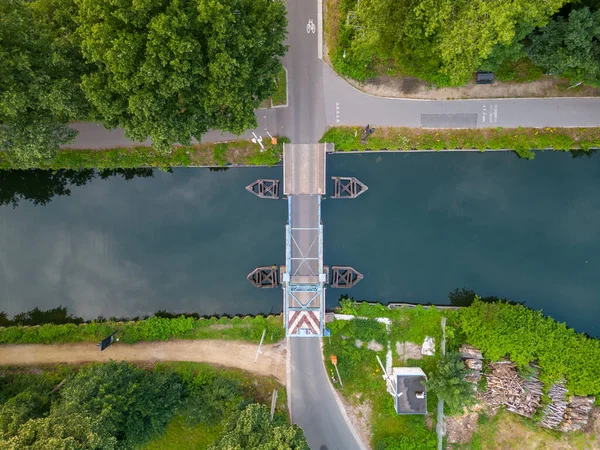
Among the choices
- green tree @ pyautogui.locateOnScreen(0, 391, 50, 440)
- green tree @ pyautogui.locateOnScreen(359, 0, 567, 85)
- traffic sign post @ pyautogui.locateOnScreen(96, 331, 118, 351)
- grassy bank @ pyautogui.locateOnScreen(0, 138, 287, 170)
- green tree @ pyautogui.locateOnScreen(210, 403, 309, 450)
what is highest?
green tree @ pyautogui.locateOnScreen(359, 0, 567, 85)

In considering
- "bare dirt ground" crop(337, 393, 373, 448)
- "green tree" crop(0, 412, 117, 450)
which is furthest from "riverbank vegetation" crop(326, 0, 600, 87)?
"green tree" crop(0, 412, 117, 450)

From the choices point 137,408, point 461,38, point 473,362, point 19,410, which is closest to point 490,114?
point 461,38

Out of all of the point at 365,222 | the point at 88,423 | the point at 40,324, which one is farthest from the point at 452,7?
the point at 40,324

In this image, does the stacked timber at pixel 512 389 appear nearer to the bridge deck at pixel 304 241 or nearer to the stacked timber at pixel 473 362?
the stacked timber at pixel 473 362

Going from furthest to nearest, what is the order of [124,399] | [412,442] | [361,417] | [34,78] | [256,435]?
[361,417] < [412,442] < [124,399] < [256,435] < [34,78]

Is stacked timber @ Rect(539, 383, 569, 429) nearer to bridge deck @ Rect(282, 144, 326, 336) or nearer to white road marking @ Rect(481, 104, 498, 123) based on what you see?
bridge deck @ Rect(282, 144, 326, 336)

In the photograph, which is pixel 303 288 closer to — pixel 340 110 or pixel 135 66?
pixel 340 110

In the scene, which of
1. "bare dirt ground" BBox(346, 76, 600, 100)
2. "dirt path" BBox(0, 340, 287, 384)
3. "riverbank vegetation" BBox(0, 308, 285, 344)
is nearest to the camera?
"bare dirt ground" BBox(346, 76, 600, 100)
